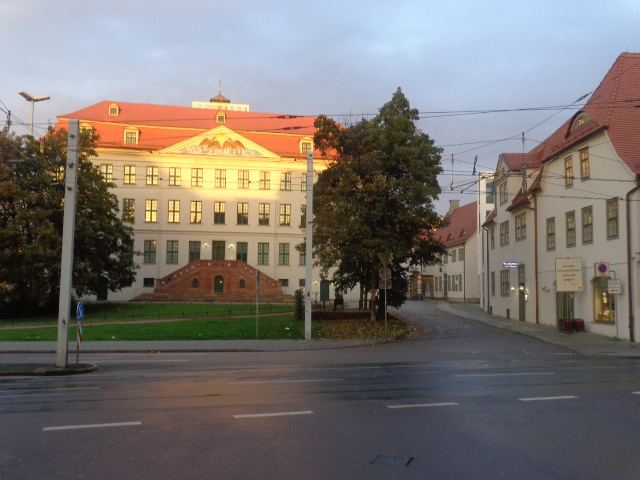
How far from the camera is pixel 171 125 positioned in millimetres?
66125

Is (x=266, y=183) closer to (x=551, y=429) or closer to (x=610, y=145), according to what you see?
(x=610, y=145)

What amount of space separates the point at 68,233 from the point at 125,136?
4958cm

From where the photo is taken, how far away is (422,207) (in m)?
31.0

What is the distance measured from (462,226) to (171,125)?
115 ft

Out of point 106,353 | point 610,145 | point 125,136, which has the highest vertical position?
point 125,136

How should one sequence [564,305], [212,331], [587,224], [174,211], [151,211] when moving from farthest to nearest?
[174,211] → [151,211] → [564,305] → [587,224] → [212,331]

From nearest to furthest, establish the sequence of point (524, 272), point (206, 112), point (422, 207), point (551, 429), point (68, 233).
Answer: point (551, 429)
point (68, 233)
point (422, 207)
point (524, 272)
point (206, 112)

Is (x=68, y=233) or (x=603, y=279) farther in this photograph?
(x=603, y=279)

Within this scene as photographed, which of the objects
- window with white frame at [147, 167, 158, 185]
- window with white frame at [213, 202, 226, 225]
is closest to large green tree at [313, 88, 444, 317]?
window with white frame at [213, 202, 226, 225]

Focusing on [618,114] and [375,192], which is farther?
[375,192]

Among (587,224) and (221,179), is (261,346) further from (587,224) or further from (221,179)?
(221,179)

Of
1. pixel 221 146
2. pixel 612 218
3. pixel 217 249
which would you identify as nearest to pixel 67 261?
pixel 612 218

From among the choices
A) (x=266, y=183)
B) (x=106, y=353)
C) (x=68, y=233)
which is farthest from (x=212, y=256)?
(x=68, y=233)

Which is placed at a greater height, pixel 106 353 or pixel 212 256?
pixel 212 256
